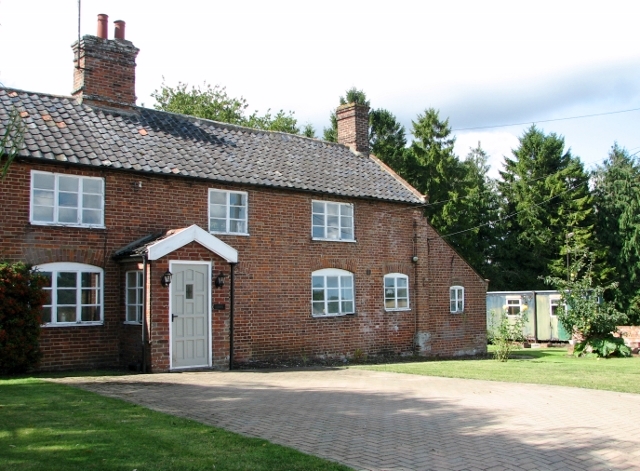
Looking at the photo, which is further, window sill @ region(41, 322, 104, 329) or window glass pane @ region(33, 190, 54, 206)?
window glass pane @ region(33, 190, 54, 206)

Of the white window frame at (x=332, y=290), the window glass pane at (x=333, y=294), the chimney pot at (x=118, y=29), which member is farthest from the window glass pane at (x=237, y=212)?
the chimney pot at (x=118, y=29)

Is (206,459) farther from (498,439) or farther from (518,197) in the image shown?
(518,197)

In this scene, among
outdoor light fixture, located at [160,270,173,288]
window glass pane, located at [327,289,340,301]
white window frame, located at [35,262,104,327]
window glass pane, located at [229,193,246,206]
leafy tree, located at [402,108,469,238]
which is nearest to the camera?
white window frame, located at [35,262,104,327]

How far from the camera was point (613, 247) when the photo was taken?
163 ft

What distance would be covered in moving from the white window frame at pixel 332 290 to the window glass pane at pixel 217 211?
3.49m

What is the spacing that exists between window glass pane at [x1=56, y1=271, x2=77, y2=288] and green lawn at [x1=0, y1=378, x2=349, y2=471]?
5.94 m

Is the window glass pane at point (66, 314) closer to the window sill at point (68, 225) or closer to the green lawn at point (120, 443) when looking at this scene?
the window sill at point (68, 225)

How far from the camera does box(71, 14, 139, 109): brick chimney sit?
18188 mm

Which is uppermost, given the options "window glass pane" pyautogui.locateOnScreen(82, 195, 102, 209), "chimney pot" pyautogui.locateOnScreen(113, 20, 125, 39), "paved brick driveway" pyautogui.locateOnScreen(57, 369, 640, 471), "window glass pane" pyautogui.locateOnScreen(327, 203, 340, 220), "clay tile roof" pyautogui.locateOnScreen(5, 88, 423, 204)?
"chimney pot" pyautogui.locateOnScreen(113, 20, 125, 39)

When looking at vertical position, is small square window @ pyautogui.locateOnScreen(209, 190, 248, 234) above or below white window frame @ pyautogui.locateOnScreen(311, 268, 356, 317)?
above

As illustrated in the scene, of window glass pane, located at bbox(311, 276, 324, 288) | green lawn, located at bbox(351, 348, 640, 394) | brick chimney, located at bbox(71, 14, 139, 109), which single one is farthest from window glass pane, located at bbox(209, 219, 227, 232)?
green lawn, located at bbox(351, 348, 640, 394)

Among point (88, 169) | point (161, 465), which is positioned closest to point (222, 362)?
point (88, 169)

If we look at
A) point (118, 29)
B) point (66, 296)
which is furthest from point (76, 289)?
point (118, 29)

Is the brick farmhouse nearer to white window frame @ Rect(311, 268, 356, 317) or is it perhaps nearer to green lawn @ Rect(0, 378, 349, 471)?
white window frame @ Rect(311, 268, 356, 317)
